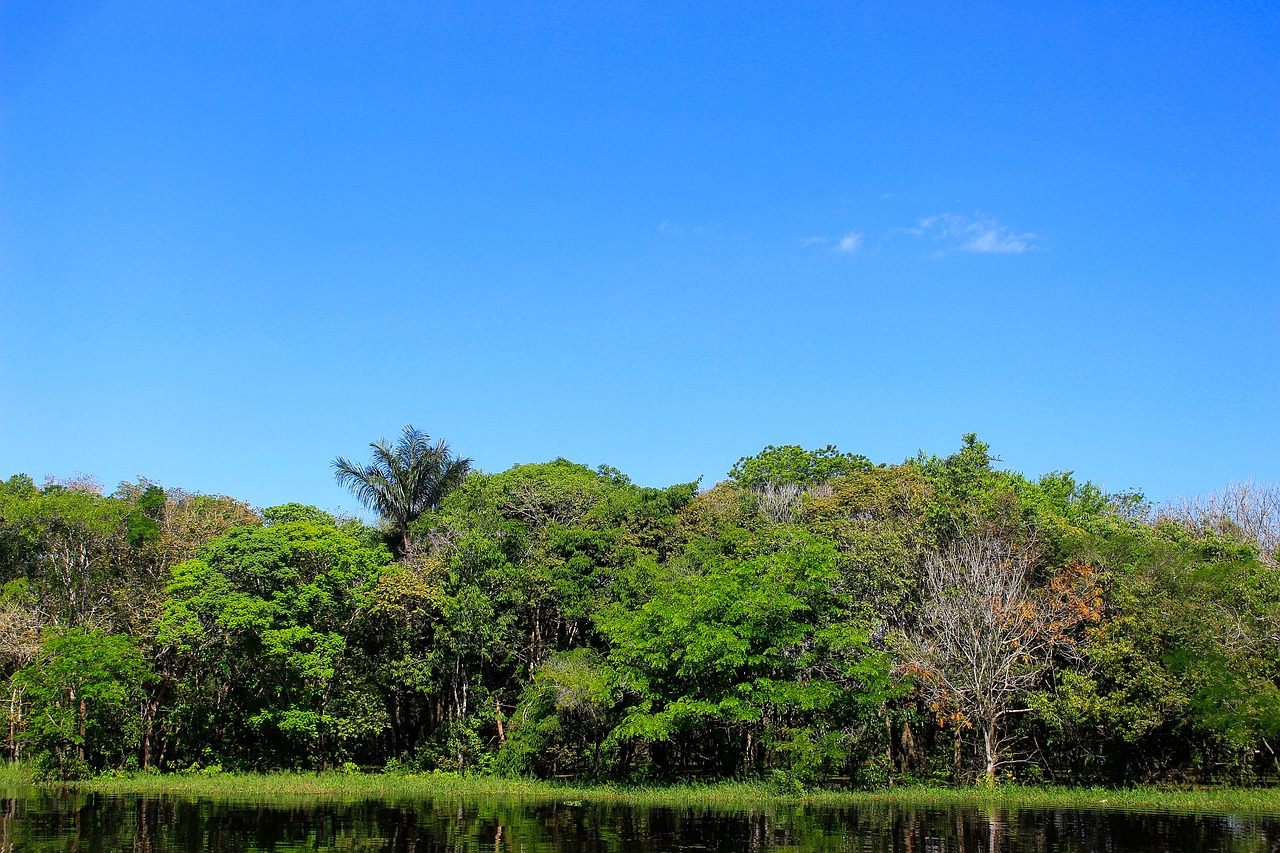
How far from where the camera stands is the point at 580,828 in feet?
73.3

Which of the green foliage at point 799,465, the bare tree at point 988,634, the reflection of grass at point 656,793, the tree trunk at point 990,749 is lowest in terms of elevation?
the reflection of grass at point 656,793

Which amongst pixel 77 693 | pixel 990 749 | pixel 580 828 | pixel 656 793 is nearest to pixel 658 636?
pixel 656 793

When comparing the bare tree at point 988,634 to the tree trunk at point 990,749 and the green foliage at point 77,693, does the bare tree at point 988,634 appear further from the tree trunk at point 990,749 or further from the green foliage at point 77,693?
the green foliage at point 77,693

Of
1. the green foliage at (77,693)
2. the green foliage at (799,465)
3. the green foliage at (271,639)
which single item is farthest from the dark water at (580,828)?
the green foliage at (799,465)

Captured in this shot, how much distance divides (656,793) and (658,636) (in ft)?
15.3

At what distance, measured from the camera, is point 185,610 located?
106 feet

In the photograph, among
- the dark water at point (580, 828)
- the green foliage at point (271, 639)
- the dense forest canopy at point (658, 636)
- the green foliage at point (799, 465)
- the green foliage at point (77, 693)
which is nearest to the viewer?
the dark water at point (580, 828)

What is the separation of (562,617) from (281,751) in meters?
11.6

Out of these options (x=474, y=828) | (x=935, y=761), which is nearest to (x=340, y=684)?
(x=474, y=828)

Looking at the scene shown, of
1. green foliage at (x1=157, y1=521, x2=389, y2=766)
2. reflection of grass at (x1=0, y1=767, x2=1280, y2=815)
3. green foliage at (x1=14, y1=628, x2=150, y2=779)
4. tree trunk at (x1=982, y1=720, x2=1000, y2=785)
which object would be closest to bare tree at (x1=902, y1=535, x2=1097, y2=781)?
tree trunk at (x1=982, y1=720, x2=1000, y2=785)

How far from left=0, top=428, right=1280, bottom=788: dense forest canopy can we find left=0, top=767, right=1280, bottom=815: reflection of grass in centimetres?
144

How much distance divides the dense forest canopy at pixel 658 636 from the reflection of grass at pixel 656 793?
144cm

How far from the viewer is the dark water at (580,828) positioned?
19250mm

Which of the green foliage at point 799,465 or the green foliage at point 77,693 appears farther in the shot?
the green foliage at point 799,465
